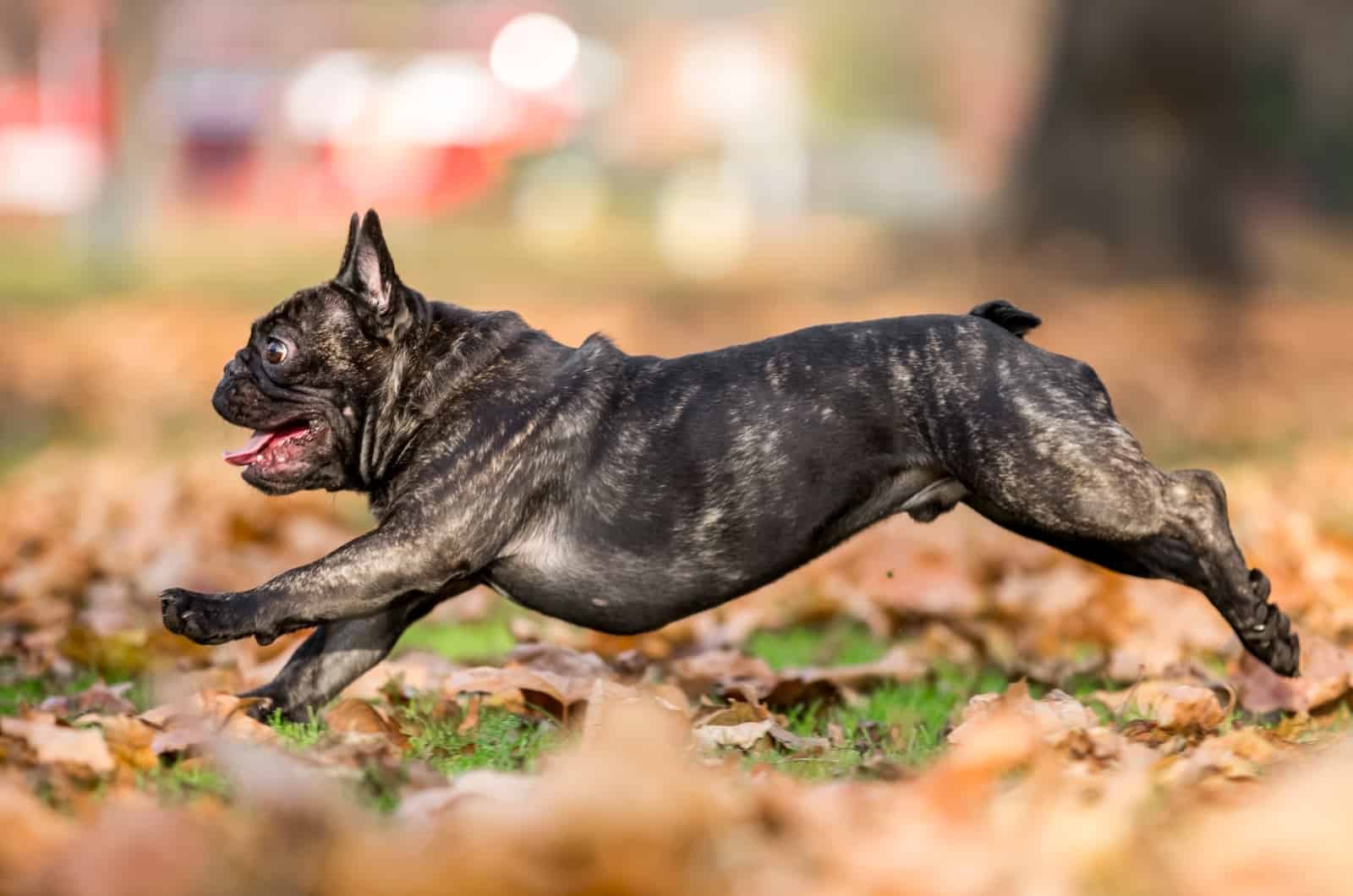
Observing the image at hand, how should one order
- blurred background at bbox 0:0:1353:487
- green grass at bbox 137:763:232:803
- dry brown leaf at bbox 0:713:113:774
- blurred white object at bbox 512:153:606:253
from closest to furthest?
green grass at bbox 137:763:232:803, dry brown leaf at bbox 0:713:113:774, blurred background at bbox 0:0:1353:487, blurred white object at bbox 512:153:606:253

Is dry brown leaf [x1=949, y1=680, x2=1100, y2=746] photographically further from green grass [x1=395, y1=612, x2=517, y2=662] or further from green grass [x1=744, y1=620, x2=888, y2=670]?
green grass [x1=395, y1=612, x2=517, y2=662]

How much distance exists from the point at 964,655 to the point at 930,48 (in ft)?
155

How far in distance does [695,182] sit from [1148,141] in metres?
26.5

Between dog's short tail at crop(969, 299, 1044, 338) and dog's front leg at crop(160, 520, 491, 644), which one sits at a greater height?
dog's short tail at crop(969, 299, 1044, 338)

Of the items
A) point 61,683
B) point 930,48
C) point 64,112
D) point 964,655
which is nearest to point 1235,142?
point 964,655

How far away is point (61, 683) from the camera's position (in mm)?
5777

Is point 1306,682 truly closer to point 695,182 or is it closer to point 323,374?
point 323,374

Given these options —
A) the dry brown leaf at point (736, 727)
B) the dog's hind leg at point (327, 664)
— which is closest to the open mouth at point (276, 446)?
the dog's hind leg at point (327, 664)

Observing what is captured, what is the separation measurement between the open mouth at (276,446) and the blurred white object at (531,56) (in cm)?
4197

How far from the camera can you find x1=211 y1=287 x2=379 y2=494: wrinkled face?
5078 millimetres

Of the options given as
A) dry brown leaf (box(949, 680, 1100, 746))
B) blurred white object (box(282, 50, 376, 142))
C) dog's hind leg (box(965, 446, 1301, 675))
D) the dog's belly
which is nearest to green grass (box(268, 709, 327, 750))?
the dog's belly

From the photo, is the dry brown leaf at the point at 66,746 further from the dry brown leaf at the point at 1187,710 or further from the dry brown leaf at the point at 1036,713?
the dry brown leaf at the point at 1187,710

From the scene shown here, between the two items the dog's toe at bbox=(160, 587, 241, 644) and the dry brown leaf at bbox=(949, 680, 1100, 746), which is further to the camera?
the dog's toe at bbox=(160, 587, 241, 644)

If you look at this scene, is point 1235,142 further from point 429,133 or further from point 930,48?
point 930,48
